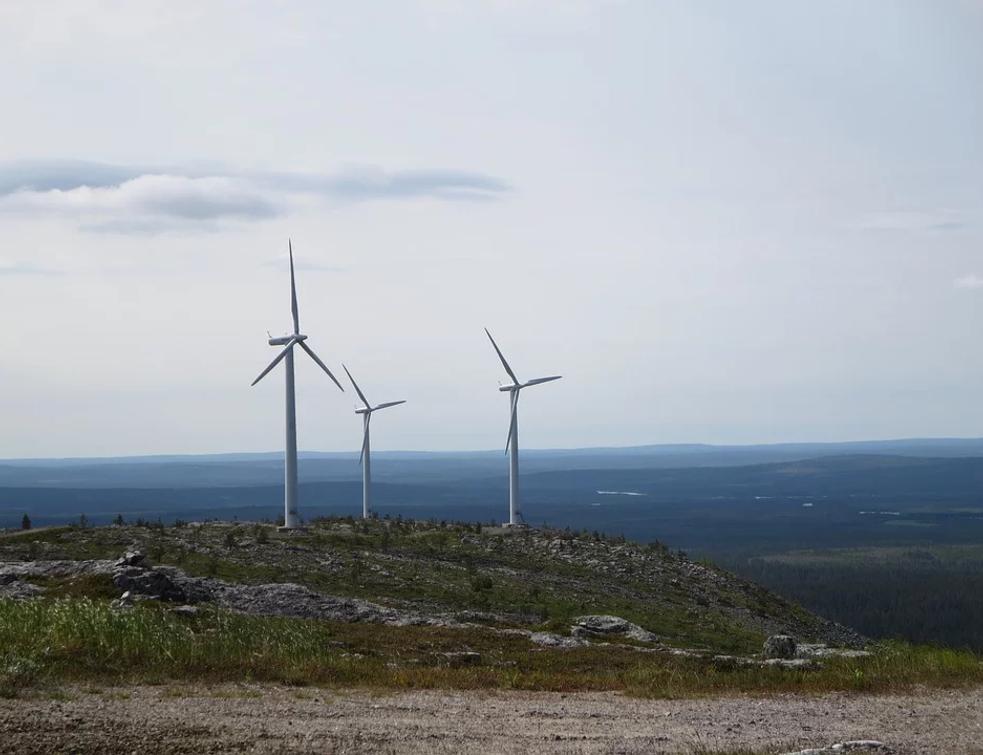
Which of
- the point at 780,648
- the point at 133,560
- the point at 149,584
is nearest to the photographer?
the point at 780,648

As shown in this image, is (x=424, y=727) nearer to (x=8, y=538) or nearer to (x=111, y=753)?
(x=111, y=753)

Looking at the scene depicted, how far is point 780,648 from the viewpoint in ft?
92.8

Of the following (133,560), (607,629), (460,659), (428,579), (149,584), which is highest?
(133,560)

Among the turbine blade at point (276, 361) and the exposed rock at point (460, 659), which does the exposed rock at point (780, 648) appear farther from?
the turbine blade at point (276, 361)

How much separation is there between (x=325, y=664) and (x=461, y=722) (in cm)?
546

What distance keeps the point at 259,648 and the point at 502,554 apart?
33.9m

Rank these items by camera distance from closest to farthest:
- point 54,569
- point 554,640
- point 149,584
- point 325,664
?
point 325,664 < point 554,640 < point 149,584 < point 54,569

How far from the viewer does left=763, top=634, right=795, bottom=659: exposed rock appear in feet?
92.1

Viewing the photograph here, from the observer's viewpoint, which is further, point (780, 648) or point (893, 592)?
point (893, 592)

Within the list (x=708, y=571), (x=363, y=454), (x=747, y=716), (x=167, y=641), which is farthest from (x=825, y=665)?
(x=363, y=454)

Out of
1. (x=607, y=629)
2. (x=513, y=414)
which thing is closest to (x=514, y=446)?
(x=513, y=414)

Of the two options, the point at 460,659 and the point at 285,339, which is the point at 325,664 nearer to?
the point at 460,659

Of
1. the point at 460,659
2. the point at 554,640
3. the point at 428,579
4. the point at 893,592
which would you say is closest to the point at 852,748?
the point at 460,659

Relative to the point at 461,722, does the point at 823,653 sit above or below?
below
